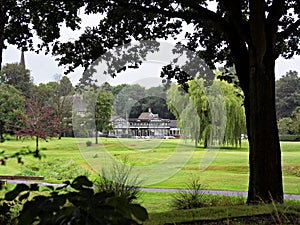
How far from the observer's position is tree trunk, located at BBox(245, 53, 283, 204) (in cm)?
521

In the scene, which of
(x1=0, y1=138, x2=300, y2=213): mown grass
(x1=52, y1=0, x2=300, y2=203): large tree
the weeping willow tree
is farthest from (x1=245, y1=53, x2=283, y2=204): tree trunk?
the weeping willow tree

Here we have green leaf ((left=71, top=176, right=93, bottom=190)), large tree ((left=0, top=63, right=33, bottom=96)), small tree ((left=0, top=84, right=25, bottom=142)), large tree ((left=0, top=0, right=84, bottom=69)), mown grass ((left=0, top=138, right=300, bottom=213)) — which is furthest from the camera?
large tree ((left=0, top=63, right=33, bottom=96))

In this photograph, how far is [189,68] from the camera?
7.52 metres

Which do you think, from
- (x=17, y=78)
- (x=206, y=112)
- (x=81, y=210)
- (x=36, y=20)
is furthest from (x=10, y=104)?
(x=81, y=210)

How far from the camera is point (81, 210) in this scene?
103 centimetres

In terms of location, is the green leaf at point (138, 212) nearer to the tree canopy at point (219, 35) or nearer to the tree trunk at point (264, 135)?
the tree canopy at point (219, 35)

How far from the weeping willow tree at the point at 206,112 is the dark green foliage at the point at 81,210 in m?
15.5

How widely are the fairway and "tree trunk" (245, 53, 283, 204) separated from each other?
10.7 m

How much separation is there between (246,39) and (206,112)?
42.6ft

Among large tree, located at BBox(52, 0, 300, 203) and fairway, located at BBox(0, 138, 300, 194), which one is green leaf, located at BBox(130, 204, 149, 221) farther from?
fairway, located at BBox(0, 138, 300, 194)

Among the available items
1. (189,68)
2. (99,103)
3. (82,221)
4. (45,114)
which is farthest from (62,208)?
(45,114)

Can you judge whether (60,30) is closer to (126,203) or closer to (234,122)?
(126,203)

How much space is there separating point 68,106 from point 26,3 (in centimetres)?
1488

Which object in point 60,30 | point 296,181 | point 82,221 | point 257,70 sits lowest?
point 296,181
